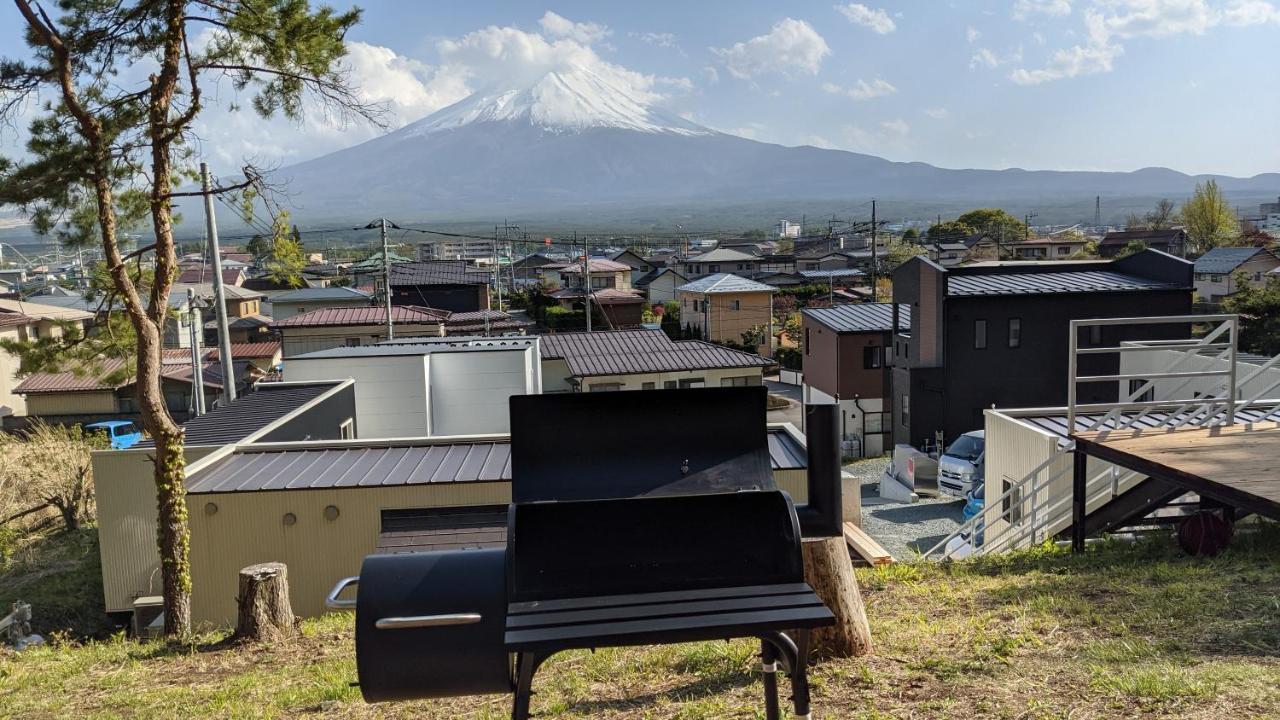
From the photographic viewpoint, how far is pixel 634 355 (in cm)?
2206

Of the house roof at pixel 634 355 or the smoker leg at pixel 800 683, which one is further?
the house roof at pixel 634 355

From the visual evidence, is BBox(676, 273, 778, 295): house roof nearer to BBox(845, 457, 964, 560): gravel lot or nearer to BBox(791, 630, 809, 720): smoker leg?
BBox(845, 457, 964, 560): gravel lot

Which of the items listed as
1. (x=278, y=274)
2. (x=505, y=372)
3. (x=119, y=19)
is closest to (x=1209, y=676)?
(x=278, y=274)

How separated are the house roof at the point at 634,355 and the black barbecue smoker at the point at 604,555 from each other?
18245 millimetres

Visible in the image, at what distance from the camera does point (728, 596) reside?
2285 mm

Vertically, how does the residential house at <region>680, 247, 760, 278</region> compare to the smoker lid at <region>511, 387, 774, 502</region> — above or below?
below

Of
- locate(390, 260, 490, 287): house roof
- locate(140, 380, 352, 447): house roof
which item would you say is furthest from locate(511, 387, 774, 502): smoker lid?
locate(390, 260, 490, 287): house roof

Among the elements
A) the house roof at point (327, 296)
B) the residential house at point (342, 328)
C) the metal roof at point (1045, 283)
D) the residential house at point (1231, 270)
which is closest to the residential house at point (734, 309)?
the residential house at point (342, 328)

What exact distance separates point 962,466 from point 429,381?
11.2 m

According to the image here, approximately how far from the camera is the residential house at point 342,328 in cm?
A: 2828

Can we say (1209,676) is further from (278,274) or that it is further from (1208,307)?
(1208,307)

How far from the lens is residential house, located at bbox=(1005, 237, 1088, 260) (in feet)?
212

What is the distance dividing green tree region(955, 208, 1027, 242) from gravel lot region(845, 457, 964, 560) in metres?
55.2

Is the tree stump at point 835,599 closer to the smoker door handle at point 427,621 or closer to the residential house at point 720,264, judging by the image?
the smoker door handle at point 427,621
